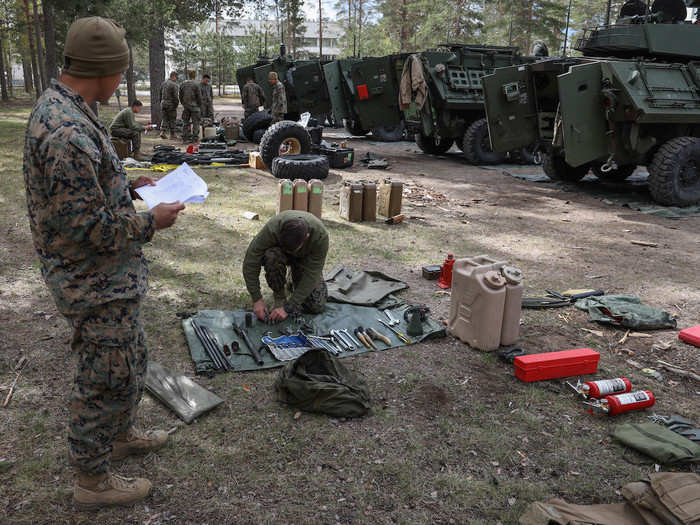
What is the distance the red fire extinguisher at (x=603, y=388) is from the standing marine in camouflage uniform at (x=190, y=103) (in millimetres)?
13520

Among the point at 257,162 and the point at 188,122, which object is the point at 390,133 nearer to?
the point at 188,122

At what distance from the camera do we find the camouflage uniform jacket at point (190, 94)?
14844 millimetres

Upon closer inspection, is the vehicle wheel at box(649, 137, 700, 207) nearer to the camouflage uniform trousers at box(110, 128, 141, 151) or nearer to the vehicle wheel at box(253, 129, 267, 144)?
the vehicle wheel at box(253, 129, 267, 144)

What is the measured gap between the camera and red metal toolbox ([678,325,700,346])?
451 centimetres

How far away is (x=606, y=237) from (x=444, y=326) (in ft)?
13.5

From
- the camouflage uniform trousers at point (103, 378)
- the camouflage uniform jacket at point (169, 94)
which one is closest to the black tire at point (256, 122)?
the camouflage uniform jacket at point (169, 94)

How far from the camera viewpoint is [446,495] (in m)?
2.83

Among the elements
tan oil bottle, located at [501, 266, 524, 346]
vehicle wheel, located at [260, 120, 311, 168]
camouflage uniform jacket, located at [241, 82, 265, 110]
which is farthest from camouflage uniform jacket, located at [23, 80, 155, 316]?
camouflage uniform jacket, located at [241, 82, 265, 110]

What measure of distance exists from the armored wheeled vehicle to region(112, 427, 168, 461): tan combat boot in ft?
25.6

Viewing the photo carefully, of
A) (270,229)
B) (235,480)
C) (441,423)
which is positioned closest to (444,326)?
(441,423)

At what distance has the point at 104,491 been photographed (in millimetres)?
2578

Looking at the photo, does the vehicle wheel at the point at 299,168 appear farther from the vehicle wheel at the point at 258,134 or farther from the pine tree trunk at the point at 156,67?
the pine tree trunk at the point at 156,67

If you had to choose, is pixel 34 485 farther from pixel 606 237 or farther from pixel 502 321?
pixel 606 237

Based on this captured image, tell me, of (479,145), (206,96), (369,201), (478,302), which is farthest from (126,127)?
(478,302)
